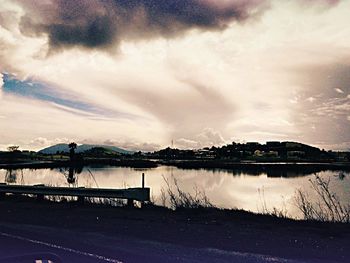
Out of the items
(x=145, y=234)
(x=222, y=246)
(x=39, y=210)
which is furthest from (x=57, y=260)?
(x=39, y=210)

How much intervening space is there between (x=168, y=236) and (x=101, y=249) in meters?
1.74

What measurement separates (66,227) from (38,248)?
7.23 feet

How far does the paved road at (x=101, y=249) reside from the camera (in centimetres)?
667

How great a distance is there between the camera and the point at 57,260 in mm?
3199

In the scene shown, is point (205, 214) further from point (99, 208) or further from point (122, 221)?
point (99, 208)

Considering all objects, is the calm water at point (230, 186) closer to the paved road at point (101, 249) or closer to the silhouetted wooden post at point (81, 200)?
the silhouetted wooden post at point (81, 200)

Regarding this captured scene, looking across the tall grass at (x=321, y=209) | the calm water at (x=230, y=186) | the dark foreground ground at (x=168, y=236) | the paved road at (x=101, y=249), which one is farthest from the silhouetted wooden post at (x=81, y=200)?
the tall grass at (x=321, y=209)

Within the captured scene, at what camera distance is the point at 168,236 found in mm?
8570

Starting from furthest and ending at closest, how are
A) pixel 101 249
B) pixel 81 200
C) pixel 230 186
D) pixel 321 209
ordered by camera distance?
1. pixel 230 186
2. pixel 81 200
3. pixel 321 209
4. pixel 101 249

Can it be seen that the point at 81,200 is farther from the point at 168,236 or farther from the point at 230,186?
the point at 230,186

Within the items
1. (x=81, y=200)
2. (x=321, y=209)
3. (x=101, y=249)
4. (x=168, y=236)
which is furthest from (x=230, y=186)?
(x=101, y=249)

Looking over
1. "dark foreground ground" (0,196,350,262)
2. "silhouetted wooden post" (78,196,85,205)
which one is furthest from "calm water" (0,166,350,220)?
"dark foreground ground" (0,196,350,262)

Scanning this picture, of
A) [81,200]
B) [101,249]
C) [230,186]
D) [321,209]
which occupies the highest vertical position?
[81,200]

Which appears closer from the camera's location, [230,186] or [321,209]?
[321,209]
